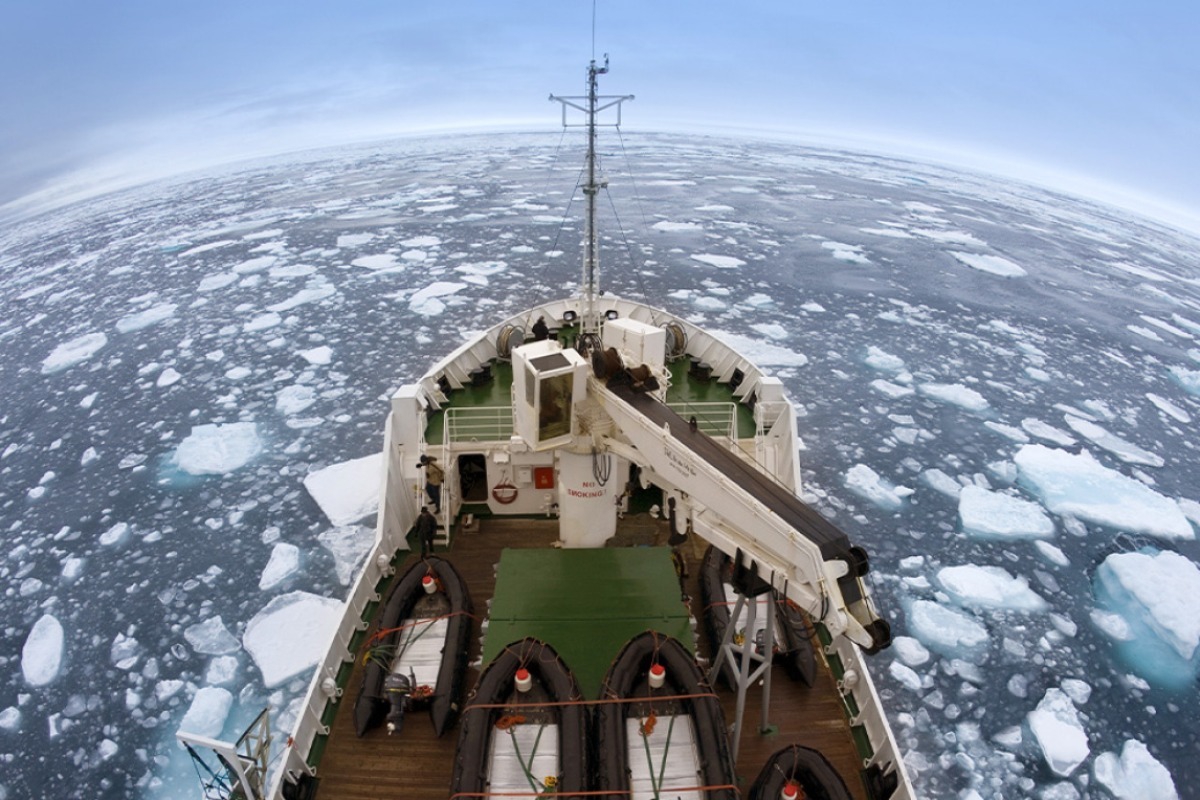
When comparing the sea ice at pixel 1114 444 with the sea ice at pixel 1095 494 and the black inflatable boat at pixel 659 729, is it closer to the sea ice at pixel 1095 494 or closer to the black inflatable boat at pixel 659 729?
the sea ice at pixel 1095 494

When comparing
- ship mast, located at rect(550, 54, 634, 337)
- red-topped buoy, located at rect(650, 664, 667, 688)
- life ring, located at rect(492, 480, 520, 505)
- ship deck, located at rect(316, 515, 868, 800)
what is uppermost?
ship mast, located at rect(550, 54, 634, 337)

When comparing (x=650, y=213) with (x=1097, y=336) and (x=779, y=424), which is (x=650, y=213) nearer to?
(x=1097, y=336)

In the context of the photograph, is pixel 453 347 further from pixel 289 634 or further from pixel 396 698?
pixel 396 698

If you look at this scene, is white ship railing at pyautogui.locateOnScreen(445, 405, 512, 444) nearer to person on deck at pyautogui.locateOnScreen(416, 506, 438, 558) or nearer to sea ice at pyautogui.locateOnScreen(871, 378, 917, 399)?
person on deck at pyautogui.locateOnScreen(416, 506, 438, 558)

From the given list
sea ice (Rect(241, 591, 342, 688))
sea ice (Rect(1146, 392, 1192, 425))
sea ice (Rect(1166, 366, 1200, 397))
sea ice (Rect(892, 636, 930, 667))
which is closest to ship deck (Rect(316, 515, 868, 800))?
sea ice (Rect(241, 591, 342, 688))

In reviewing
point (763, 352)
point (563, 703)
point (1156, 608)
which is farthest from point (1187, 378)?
point (563, 703)

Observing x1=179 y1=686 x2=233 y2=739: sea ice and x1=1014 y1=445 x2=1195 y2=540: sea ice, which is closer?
x1=179 y1=686 x2=233 y2=739: sea ice
